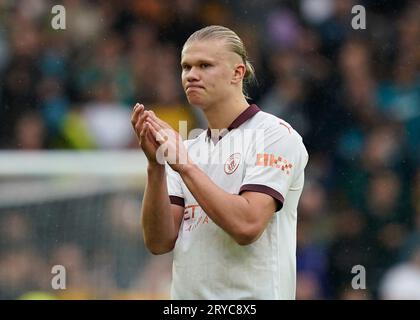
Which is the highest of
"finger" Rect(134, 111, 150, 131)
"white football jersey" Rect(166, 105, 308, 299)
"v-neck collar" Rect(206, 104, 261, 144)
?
"v-neck collar" Rect(206, 104, 261, 144)

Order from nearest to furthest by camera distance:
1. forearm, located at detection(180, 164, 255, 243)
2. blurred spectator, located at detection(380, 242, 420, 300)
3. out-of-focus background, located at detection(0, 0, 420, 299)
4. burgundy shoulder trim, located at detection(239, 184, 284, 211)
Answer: forearm, located at detection(180, 164, 255, 243)
burgundy shoulder trim, located at detection(239, 184, 284, 211)
out-of-focus background, located at detection(0, 0, 420, 299)
blurred spectator, located at detection(380, 242, 420, 300)

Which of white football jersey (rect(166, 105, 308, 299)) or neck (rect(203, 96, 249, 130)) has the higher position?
neck (rect(203, 96, 249, 130))

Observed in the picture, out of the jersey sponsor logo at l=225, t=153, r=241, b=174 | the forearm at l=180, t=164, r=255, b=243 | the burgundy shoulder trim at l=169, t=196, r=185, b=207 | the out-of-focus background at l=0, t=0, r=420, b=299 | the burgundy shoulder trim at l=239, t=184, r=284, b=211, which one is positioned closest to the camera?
the forearm at l=180, t=164, r=255, b=243

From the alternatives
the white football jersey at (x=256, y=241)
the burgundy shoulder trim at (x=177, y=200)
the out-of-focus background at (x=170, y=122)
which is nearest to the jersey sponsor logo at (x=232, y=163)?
the white football jersey at (x=256, y=241)

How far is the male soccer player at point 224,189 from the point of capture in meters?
3.03

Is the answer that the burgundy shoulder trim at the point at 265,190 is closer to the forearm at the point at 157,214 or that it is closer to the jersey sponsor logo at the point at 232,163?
the jersey sponsor logo at the point at 232,163

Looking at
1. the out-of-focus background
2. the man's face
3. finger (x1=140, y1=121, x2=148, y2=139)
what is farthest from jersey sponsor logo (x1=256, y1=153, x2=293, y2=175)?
the out-of-focus background

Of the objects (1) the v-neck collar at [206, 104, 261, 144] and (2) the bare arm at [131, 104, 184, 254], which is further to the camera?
(1) the v-neck collar at [206, 104, 261, 144]

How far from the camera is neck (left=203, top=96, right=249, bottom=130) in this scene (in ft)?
10.7

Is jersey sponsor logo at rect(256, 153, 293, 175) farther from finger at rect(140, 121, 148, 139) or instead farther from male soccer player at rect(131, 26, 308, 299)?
finger at rect(140, 121, 148, 139)

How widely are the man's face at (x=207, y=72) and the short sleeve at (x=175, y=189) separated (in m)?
0.30

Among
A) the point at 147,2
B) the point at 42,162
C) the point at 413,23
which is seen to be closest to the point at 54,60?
the point at 147,2

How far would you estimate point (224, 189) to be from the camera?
3178mm
